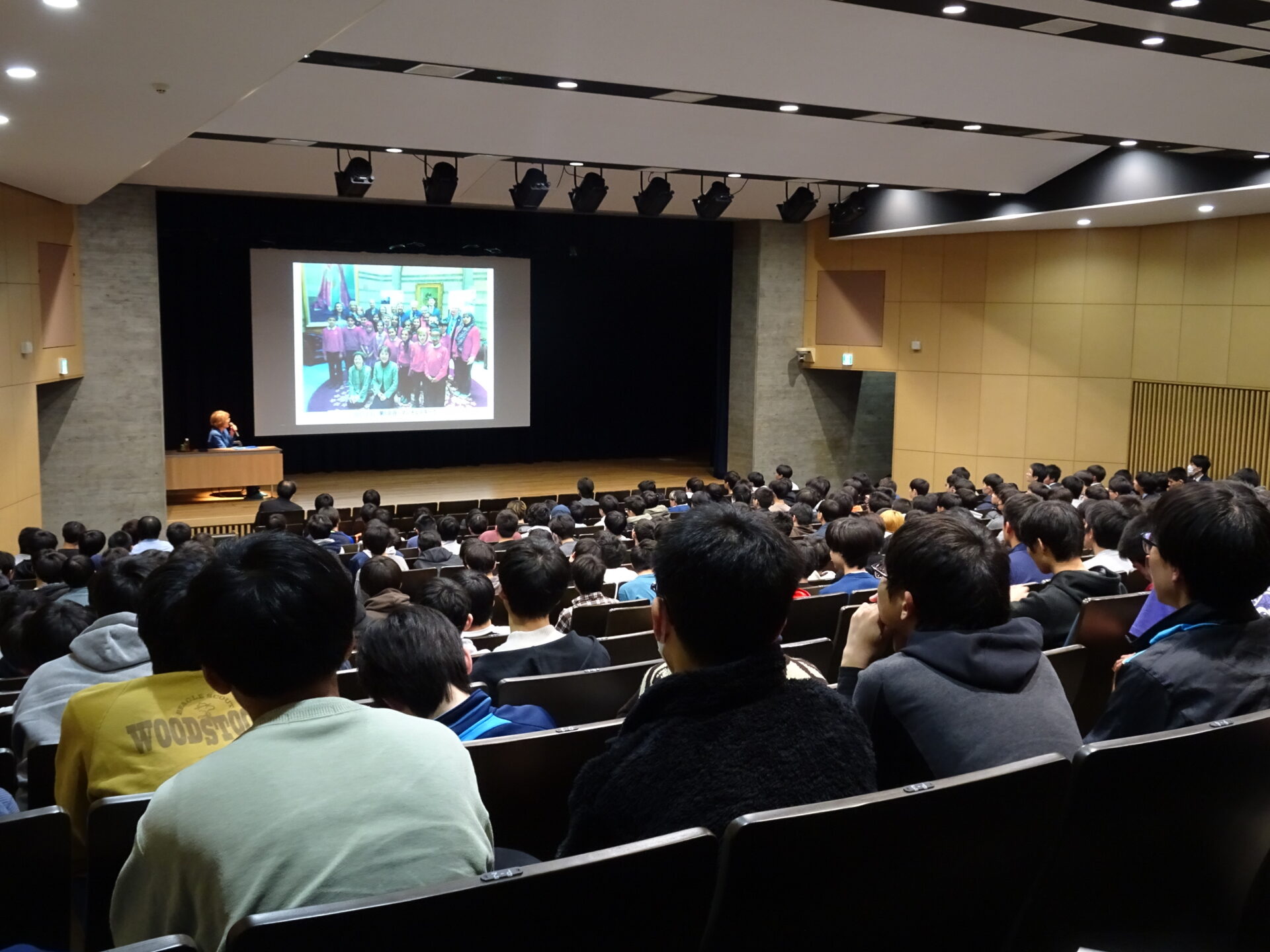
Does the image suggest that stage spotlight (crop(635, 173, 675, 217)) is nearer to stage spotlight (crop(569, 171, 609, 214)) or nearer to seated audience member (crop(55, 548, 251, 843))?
stage spotlight (crop(569, 171, 609, 214))

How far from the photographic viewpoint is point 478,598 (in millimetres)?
4312

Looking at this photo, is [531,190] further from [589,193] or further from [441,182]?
[441,182]

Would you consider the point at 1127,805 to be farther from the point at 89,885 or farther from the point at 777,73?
the point at 777,73

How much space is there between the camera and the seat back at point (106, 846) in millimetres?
1943

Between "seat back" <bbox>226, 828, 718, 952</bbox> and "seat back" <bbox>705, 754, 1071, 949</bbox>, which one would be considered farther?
"seat back" <bbox>705, 754, 1071, 949</bbox>

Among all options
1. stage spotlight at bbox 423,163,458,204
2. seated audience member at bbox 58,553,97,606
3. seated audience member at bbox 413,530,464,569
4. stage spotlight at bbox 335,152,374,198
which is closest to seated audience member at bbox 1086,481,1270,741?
seated audience member at bbox 413,530,464,569

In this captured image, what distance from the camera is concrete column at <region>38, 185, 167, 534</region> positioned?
1166 centimetres

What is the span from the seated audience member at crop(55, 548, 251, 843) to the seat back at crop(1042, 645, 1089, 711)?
7.33ft

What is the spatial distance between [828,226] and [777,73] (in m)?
7.08

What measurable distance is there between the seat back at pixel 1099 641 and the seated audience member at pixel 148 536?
5.91 m

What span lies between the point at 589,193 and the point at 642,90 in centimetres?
267

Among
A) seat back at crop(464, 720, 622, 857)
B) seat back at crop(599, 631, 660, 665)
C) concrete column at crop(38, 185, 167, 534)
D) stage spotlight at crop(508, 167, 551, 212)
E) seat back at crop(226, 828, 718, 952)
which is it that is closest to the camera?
seat back at crop(226, 828, 718, 952)

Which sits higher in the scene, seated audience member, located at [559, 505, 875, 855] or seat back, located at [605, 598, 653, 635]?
seated audience member, located at [559, 505, 875, 855]

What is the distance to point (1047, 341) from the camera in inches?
531
